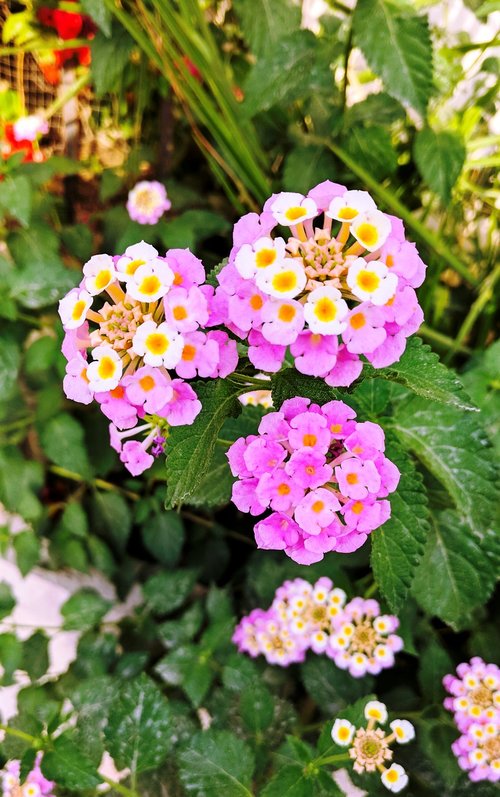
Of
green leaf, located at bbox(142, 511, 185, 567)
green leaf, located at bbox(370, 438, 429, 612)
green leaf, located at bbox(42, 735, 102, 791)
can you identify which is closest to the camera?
green leaf, located at bbox(370, 438, 429, 612)

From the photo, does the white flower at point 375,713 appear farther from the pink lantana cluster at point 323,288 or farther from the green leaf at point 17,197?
the green leaf at point 17,197

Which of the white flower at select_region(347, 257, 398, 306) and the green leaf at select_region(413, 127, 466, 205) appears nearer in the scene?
the white flower at select_region(347, 257, 398, 306)

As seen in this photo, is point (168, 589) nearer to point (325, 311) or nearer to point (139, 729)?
point (139, 729)

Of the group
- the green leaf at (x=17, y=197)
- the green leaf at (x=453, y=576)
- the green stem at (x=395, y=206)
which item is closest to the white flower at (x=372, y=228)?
the green leaf at (x=453, y=576)

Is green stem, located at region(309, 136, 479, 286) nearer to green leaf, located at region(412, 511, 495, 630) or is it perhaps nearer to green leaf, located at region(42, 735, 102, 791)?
green leaf, located at region(412, 511, 495, 630)

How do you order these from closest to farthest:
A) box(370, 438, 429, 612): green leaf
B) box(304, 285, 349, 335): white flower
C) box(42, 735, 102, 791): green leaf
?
box(304, 285, 349, 335): white flower
box(370, 438, 429, 612): green leaf
box(42, 735, 102, 791): green leaf

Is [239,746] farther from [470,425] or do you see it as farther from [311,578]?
[470,425]

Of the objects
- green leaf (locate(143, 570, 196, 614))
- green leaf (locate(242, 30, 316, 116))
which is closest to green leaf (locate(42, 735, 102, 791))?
green leaf (locate(143, 570, 196, 614))
